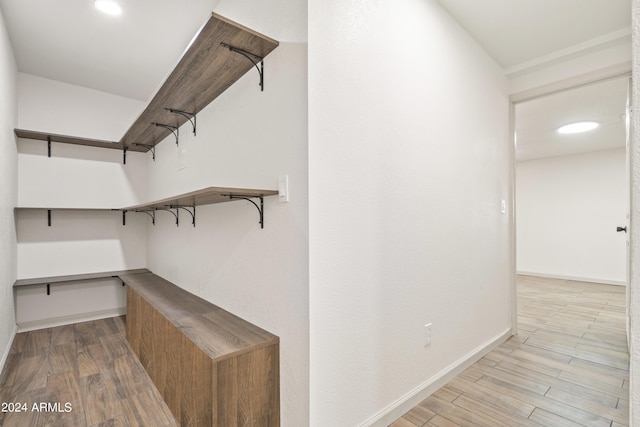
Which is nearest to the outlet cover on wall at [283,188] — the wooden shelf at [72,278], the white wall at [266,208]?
the white wall at [266,208]

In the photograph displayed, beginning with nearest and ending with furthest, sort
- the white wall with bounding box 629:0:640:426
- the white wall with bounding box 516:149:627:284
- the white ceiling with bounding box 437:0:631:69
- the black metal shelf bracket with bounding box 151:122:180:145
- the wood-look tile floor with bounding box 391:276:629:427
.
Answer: the white wall with bounding box 629:0:640:426 < the wood-look tile floor with bounding box 391:276:629:427 < the white ceiling with bounding box 437:0:631:69 < the black metal shelf bracket with bounding box 151:122:180:145 < the white wall with bounding box 516:149:627:284

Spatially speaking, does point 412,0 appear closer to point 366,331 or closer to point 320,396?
point 366,331

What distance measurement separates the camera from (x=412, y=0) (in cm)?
193

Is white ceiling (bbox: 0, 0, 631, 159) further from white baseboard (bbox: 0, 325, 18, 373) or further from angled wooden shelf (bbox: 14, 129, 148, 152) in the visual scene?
white baseboard (bbox: 0, 325, 18, 373)

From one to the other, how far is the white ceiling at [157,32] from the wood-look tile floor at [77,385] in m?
2.46

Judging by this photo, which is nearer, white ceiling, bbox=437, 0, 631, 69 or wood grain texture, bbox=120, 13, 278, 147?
wood grain texture, bbox=120, 13, 278, 147

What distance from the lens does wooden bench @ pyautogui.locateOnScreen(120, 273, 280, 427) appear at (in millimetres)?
1367

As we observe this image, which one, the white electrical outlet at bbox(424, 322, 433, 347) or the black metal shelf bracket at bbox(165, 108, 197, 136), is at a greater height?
the black metal shelf bracket at bbox(165, 108, 197, 136)

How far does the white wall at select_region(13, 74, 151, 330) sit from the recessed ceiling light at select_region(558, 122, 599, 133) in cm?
543

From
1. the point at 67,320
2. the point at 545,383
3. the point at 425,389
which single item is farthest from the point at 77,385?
the point at 545,383

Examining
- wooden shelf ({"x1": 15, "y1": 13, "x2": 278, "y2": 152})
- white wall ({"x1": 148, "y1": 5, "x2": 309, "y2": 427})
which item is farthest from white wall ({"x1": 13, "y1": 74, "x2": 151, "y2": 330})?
white wall ({"x1": 148, "y1": 5, "x2": 309, "y2": 427})

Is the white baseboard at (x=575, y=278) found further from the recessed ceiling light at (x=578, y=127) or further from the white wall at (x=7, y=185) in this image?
the white wall at (x=7, y=185)

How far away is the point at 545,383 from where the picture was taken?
2129 mm

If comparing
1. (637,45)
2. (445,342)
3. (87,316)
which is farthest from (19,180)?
(637,45)
